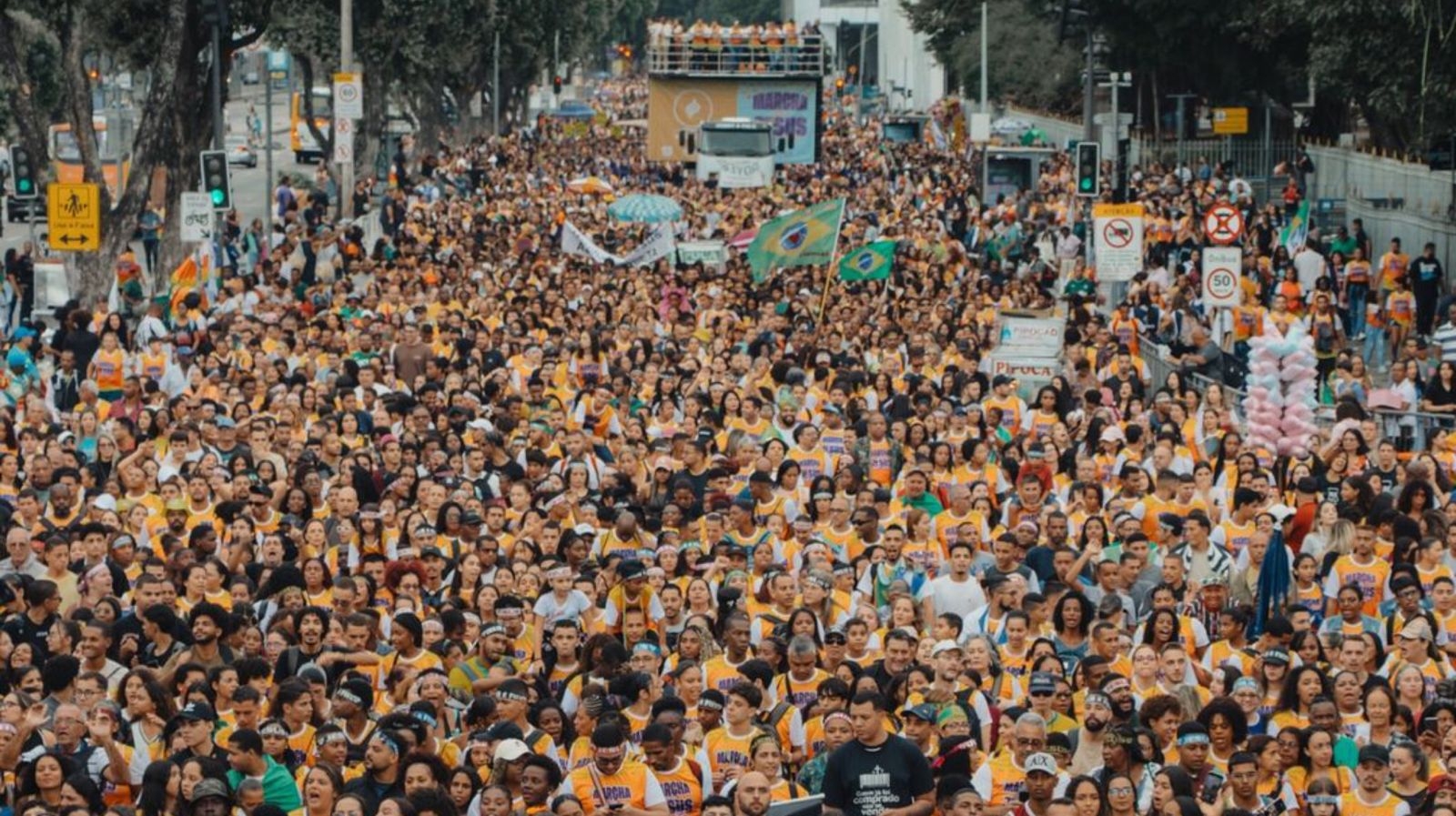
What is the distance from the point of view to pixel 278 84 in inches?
5620

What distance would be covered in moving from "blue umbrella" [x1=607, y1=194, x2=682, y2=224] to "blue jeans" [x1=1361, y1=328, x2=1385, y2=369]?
14001 mm

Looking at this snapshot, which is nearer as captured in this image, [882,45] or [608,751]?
[608,751]

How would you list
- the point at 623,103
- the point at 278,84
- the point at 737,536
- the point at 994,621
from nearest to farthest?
the point at 994,621 < the point at 737,536 < the point at 623,103 < the point at 278,84

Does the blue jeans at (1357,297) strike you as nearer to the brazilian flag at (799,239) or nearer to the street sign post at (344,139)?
the brazilian flag at (799,239)

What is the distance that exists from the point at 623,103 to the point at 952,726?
119 metres

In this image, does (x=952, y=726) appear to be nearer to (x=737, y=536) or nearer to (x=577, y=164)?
(x=737, y=536)

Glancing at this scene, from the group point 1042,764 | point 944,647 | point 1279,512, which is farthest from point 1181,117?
point 1042,764

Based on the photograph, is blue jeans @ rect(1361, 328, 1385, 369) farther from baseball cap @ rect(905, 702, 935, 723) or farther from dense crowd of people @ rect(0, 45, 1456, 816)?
baseball cap @ rect(905, 702, 935, 723)

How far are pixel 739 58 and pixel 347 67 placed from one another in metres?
28.5

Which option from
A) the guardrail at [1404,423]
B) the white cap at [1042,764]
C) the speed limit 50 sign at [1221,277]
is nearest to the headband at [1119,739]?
the white cap at [1042,764]

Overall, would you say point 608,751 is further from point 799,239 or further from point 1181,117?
point 1181,117

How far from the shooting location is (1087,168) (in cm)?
3569

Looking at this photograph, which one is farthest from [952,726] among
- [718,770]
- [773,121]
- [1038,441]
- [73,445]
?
[773,121]

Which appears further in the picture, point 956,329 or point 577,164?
point 577,164
